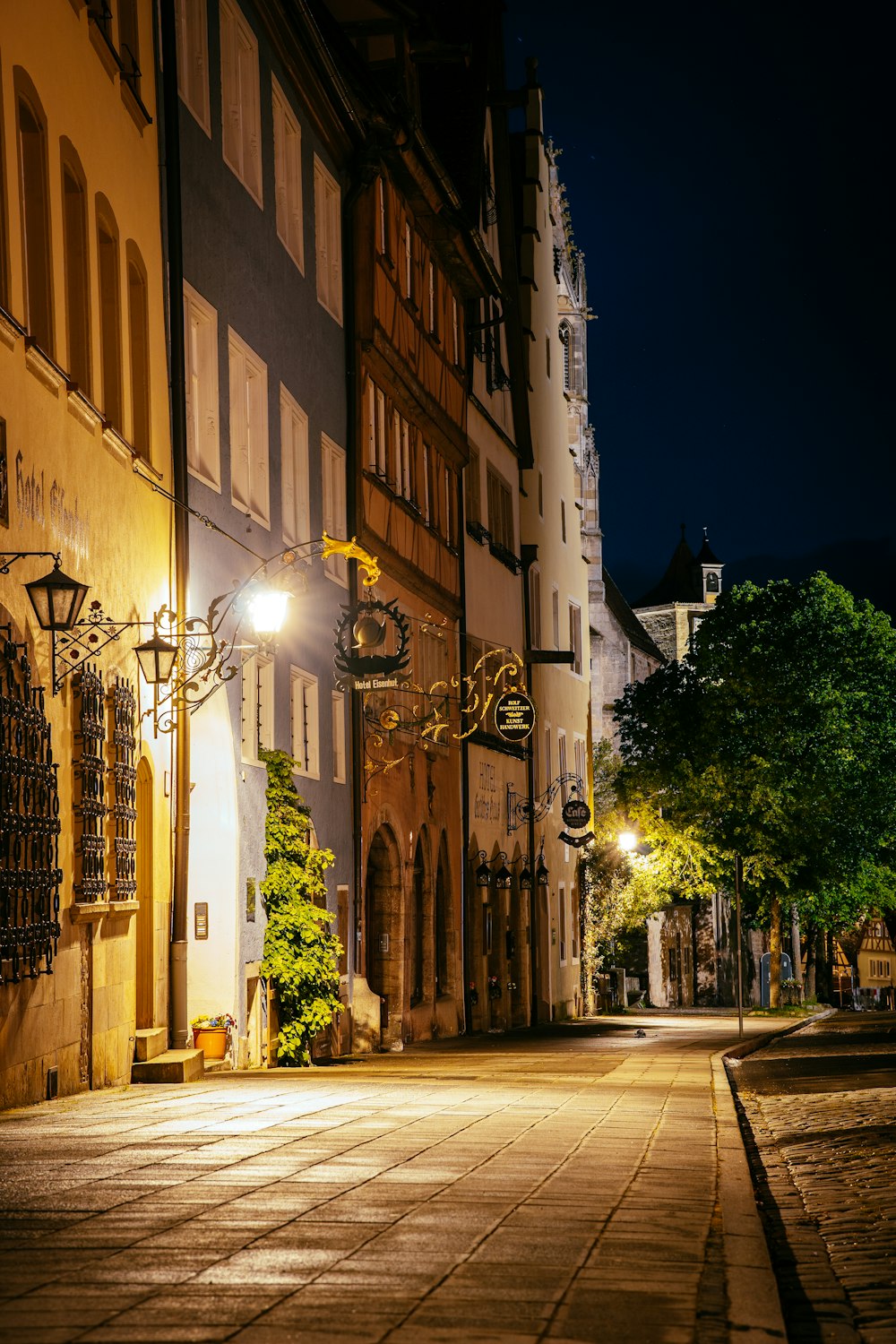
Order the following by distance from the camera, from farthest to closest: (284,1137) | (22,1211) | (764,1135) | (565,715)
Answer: (565,715) < (764,1135) < (284,1137) < (22,1211)

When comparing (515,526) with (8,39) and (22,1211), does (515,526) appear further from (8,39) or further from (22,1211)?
(22,1211)

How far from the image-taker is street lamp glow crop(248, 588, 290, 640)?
18891mm

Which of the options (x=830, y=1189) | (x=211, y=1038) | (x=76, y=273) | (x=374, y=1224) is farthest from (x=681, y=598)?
(x=374, y=1224)

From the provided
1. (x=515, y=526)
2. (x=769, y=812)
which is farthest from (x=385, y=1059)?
(x=769, y=812)

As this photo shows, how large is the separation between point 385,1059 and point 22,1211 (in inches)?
608

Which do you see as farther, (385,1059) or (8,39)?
(385,1059)

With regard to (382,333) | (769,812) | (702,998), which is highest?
(382,333)

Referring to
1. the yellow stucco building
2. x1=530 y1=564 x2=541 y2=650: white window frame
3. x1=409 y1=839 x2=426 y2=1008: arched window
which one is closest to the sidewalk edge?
the yellow stucco building

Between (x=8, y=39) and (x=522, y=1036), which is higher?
(x=8, y=39)

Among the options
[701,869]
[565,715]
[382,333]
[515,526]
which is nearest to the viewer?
[382,333]

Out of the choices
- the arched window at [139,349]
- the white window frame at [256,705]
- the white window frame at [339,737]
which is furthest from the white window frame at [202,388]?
the white window frame at [339,737]

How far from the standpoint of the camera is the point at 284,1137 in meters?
11.0

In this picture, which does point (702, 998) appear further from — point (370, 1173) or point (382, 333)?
point (370, 1173)

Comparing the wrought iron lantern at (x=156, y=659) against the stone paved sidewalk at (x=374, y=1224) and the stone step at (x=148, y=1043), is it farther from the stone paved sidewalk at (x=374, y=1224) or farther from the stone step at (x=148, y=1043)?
the stone paved sidewalk at (x=374, y=1224)
